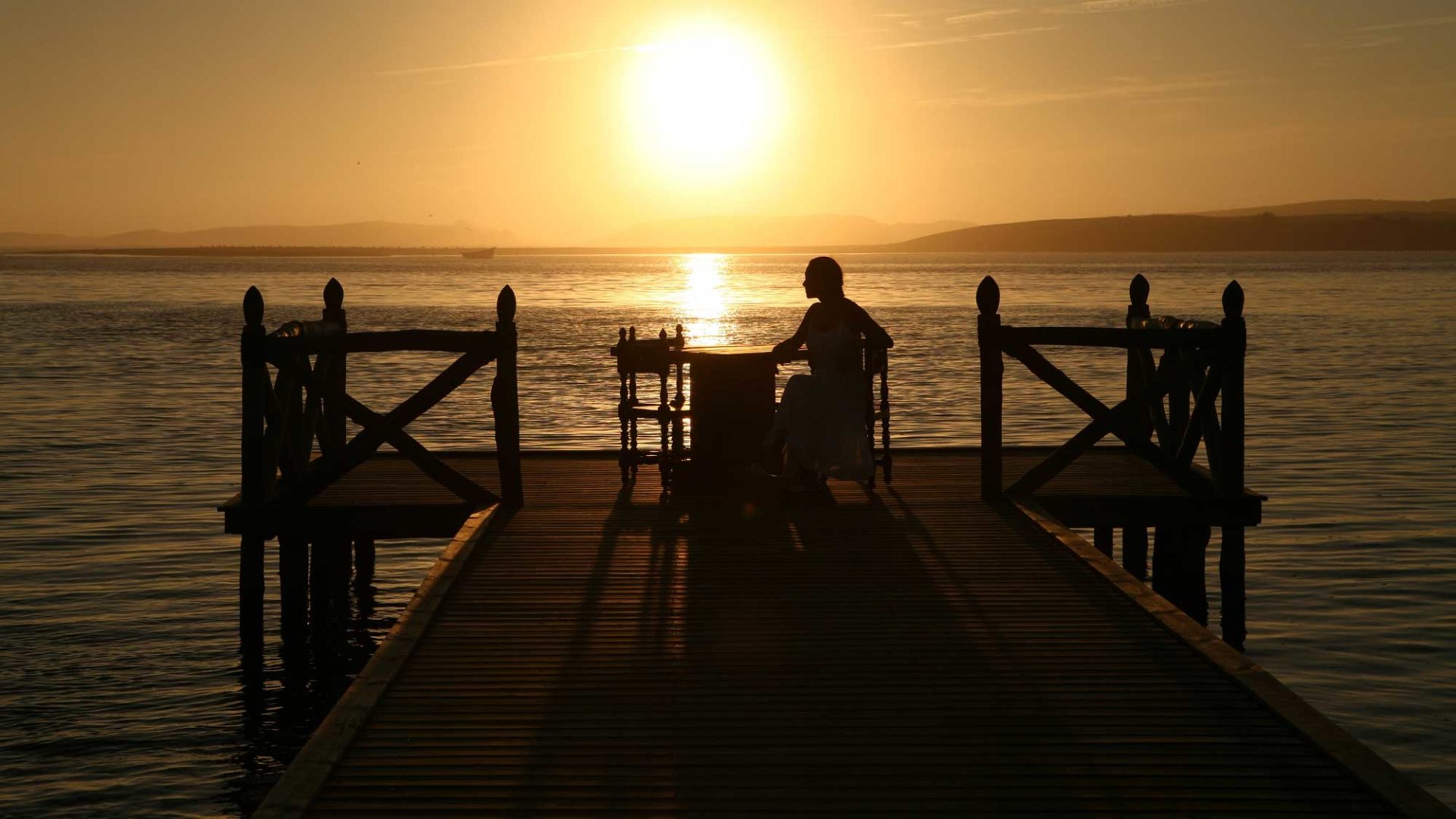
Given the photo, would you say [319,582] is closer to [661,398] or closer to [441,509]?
[441,509]

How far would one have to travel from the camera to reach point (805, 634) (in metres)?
8.49

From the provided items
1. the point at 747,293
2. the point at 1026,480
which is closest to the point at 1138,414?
the point at 1026,480

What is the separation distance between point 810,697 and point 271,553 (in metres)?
13.5

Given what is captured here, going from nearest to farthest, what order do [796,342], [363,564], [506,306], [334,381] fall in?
[506,306] → [796,342] → [334,381] → [363,564]

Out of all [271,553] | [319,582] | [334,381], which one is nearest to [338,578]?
[319,582]

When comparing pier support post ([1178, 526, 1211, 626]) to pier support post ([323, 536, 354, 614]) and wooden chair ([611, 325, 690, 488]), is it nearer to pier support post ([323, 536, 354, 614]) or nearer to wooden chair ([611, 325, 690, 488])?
wooden chair ([611, 325, 690, 488])

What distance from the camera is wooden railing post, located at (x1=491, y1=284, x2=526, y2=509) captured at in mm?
12453

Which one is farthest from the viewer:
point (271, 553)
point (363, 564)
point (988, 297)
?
point (271, 553)

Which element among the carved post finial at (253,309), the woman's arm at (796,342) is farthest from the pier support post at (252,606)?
the woman's arm at (796,342)

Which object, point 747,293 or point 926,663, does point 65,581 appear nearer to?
point 926,663

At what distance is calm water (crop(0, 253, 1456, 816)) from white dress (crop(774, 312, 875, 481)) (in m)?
4.32

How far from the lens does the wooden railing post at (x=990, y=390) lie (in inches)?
493

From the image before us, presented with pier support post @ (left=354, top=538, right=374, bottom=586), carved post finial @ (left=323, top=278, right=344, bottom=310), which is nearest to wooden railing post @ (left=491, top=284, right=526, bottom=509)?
carved post finial @ (left=323, top=278, right=344, bottom=310)

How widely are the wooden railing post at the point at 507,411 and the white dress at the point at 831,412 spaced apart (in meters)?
2.19
